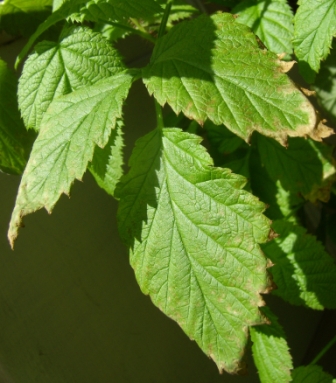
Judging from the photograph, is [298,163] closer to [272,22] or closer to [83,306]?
[272,22]

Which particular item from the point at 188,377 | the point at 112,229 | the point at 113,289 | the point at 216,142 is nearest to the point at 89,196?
the point at 112,229

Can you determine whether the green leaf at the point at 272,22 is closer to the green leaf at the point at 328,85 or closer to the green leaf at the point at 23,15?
the green leaf at the point at 328,85

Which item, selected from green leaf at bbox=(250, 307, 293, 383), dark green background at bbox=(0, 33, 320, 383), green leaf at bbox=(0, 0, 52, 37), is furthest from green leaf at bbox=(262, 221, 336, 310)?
green leaf at bbox=(0, 0, 52, 37)

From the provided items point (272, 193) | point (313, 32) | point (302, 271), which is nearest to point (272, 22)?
point (313, 32)

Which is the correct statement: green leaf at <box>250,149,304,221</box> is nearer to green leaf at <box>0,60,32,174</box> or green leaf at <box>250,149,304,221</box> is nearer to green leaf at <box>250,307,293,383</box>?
green leaf at <box>250,307,293,383</box>

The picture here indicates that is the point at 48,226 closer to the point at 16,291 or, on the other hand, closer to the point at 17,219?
the point at 16,291
